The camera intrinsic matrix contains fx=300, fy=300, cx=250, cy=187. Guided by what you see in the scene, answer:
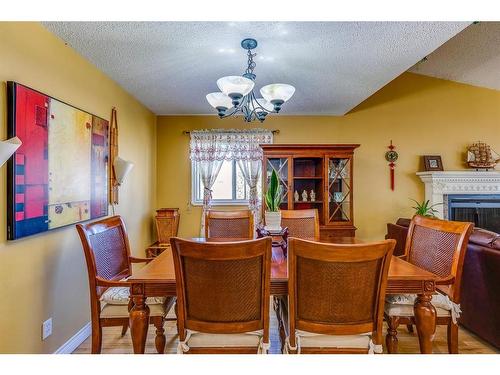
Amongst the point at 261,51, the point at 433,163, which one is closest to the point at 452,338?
the point at 261,51

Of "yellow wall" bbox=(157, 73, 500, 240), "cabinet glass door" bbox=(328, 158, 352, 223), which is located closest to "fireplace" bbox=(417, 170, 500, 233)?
"yellow wall" bbox=(157, 73, 500, 240)

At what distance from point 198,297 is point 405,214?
4.04 m

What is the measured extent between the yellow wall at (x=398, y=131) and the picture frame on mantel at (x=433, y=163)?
0.09 meters

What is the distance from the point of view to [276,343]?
2.32 meters

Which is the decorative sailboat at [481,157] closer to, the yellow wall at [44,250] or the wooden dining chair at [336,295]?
the wooden dining chair at [336,295]

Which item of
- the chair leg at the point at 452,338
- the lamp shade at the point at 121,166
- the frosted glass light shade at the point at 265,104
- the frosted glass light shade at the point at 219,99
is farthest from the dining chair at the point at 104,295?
the chair leg at the point at 452,338

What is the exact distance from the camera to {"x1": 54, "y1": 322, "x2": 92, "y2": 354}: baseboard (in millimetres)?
2167

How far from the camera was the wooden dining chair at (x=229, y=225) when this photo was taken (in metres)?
2.87

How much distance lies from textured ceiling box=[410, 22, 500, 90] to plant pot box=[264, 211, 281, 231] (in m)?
2.89

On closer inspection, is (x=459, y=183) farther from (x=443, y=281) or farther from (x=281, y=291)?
(x=281, y=291)

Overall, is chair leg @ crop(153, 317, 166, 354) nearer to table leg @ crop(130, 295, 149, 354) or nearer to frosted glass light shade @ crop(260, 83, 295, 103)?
table leg @ crop(130, 295, 149, 354)

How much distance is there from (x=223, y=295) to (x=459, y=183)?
425 centimetres
